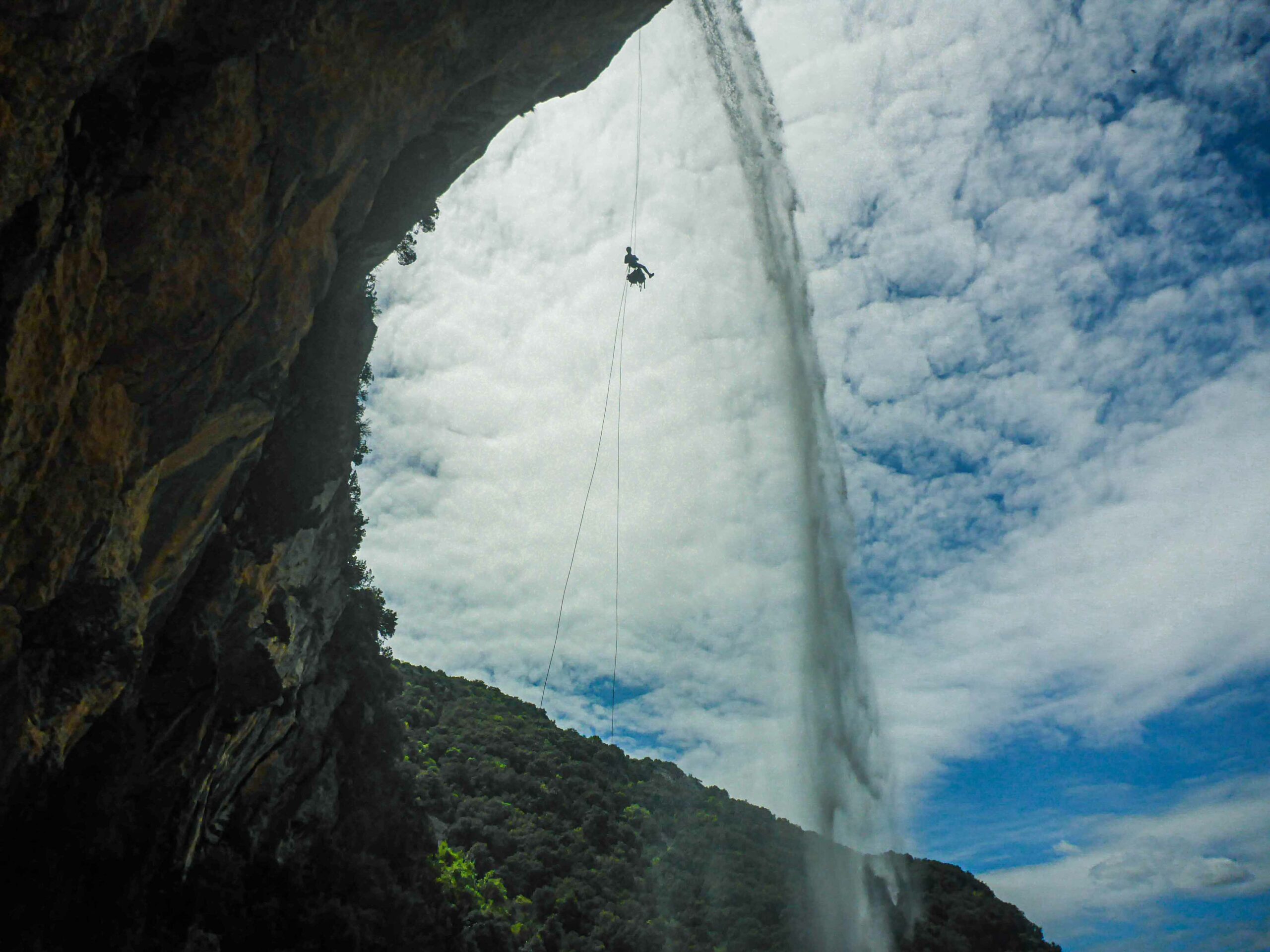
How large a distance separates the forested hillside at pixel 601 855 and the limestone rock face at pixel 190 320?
601 inches

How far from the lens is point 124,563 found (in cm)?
1130

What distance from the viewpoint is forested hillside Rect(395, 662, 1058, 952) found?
3309 centimetres

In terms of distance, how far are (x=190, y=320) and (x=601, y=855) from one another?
36.0 metres

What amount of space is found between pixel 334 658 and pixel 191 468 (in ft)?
42.7

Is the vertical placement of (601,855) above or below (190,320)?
below

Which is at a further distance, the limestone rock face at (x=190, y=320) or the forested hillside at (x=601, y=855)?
the forested hillside at (x=601, y=855)

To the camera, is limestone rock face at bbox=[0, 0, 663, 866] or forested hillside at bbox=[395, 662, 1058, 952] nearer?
limestone rock face at bbox=[0, 0, 663, 866]

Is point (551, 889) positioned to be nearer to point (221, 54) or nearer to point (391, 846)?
point (391, 846)

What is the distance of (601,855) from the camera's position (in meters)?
39.1

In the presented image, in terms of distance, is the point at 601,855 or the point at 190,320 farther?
the point at 601,855

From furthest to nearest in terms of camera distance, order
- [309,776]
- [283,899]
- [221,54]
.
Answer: [309,776], [283,899], [221,54]

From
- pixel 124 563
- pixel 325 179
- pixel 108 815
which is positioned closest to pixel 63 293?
pixel 124 563

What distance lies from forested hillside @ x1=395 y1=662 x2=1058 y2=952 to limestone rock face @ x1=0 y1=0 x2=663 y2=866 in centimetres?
1526

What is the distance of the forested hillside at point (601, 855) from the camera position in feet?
109
